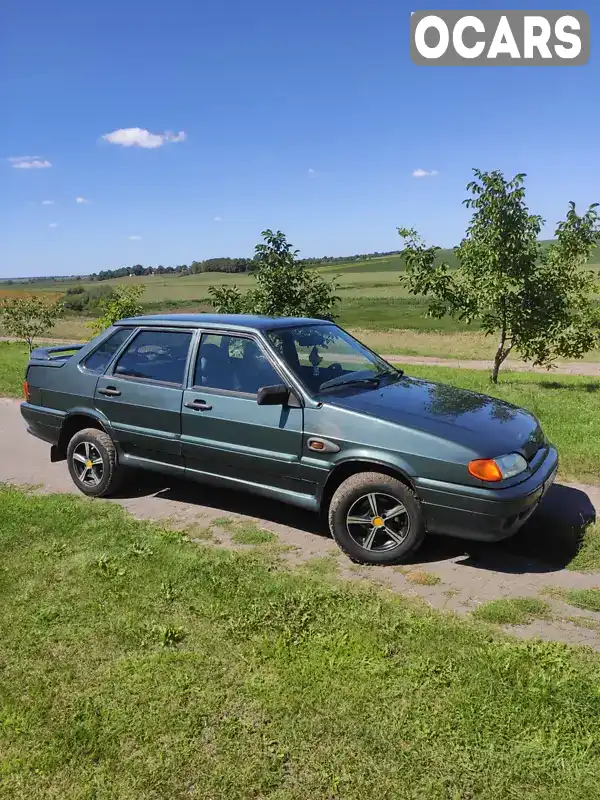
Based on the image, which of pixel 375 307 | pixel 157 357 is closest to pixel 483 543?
pixel 157 357

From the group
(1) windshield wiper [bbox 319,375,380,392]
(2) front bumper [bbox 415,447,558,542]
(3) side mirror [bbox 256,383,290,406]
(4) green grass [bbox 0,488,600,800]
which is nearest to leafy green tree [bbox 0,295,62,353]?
(1) windshield wiper [bbox 319,375,380,392]

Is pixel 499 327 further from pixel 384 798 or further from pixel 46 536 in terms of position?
pixel 384 798

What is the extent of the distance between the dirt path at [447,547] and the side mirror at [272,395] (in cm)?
106

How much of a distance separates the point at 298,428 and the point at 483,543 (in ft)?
5.30

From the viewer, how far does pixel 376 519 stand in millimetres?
4309

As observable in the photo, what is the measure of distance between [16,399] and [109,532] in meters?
7.11

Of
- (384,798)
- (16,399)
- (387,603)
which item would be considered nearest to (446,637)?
(387,603)

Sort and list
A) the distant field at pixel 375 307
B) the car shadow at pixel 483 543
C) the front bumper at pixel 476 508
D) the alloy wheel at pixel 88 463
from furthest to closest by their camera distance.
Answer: the distant field at pixel 375 307 → the alloy wheel at pixel 88 463 → the car shadow at pixel 483 543 → the front bumper at pixel 476 508

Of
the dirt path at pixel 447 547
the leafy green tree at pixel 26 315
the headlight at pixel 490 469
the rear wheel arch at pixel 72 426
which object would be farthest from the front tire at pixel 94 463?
the leafy green tree at pixel 26 315

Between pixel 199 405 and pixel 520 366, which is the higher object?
pixel 199 405

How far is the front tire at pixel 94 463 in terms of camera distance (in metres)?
5.64

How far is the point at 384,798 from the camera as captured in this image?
2312 millimetres

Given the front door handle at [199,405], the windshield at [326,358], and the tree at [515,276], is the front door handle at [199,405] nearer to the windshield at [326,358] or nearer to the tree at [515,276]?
the windshield at [326,358]

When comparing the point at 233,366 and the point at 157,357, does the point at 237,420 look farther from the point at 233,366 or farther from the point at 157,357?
the point at 157,357
